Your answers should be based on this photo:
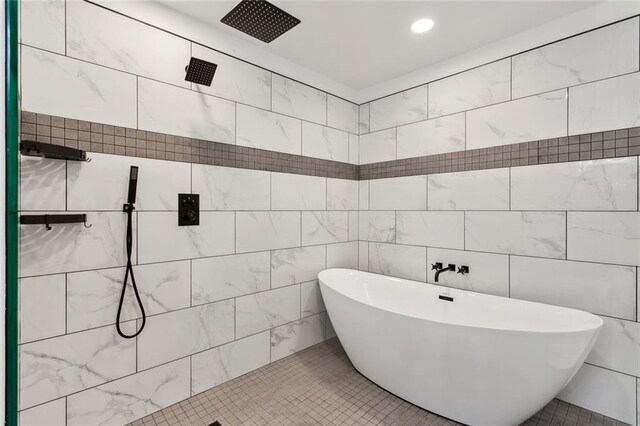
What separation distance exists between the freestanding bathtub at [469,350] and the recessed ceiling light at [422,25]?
196 centimetres

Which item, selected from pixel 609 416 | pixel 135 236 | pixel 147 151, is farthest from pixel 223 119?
pixel 609 416

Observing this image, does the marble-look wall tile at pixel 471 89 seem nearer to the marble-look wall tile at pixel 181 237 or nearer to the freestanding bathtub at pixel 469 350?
the freestanding bathtub at pixel 469 350

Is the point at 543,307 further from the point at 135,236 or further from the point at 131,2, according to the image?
the point at 131,2

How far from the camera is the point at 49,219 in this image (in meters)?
1.49

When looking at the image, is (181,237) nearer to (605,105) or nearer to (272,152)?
(272,152)

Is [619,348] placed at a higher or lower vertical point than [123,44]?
lower

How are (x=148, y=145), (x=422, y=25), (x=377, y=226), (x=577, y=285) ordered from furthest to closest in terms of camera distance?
(x=377, y=226) < (x=422, y=25) < (x=577, y=285) < (x=148, y=145)

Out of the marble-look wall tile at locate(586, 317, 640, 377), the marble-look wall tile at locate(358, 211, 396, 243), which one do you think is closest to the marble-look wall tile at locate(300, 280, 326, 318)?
the marble-look wall tile at locate(358, 211, 396, 243)

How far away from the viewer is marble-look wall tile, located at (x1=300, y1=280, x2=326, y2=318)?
2.78 meters

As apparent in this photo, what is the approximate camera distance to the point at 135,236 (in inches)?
72.0

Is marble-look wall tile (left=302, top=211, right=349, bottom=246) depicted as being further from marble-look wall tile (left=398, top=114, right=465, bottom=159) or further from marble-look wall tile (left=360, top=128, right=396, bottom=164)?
marble-look wall tile (left=398, top=114, right=465, bottom=159)

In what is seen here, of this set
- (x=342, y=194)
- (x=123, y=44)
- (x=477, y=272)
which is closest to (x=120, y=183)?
(x=123, y=44)

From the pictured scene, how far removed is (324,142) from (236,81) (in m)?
1.01

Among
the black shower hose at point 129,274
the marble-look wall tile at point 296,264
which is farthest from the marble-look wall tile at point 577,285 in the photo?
the black shower hose at point 129,274
